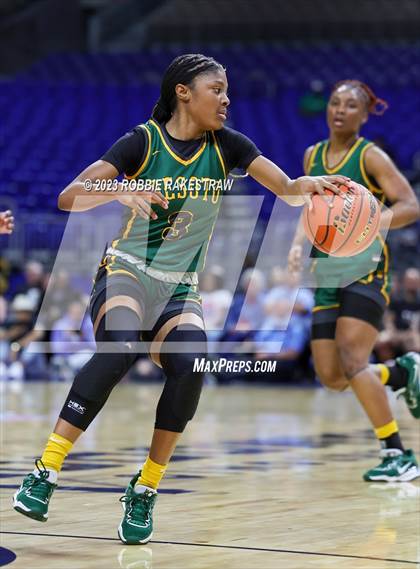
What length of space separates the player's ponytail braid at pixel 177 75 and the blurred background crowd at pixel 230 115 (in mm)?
4838

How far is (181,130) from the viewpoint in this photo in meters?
4.36

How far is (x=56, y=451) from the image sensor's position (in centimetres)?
398

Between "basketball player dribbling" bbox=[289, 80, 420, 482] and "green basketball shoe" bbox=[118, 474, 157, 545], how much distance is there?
6.74ft

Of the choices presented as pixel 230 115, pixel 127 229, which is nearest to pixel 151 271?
pixel 127 229

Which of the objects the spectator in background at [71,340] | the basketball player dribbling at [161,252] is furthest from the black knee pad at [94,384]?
the spectator in background at [71,340]

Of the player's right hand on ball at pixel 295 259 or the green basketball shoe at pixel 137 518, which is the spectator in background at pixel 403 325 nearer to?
the player's right hand on ball at pixel 295 259

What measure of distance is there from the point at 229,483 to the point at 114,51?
876 inches

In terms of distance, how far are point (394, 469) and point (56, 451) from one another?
240cm

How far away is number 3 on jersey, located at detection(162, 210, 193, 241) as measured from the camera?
429 centimetres

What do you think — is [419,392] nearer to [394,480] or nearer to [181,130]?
[394,480]

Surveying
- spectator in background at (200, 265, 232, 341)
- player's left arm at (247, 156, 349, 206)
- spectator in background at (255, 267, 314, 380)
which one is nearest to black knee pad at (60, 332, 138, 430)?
player's left arm at (247, 156, 349, 206)

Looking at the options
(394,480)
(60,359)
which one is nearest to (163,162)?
(394,480)

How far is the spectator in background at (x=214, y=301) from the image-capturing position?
13312 millimetres

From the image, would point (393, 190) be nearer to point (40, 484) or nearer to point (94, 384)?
point (94, 384)
